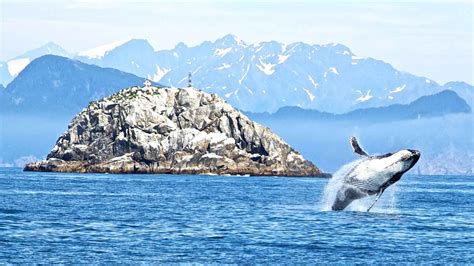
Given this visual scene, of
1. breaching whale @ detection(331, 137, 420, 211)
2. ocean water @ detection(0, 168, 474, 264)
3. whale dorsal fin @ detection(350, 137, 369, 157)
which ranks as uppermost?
whale dorsal fin @ detection(350, 137, 369, 157)

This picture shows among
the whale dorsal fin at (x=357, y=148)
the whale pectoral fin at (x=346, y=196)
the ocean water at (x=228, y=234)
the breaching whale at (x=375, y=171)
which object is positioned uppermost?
the whale dorsal fin at (x=357, y=148)

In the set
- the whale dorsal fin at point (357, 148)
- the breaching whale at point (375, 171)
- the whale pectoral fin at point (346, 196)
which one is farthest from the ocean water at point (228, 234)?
the whale dorsal fin at point (357, 148)

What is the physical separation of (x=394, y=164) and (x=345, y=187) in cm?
595

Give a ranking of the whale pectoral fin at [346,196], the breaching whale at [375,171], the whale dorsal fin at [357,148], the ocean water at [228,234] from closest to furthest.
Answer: the ocean water at [228,234] < the breaching whale at [375,171] < the whale dorsal fin at [357,148] < the whale pectoral fin at [346,196]

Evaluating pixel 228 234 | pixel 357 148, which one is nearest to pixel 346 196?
pixel 357 148

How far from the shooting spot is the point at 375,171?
75125 mm

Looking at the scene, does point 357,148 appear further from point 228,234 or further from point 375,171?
point 228,234

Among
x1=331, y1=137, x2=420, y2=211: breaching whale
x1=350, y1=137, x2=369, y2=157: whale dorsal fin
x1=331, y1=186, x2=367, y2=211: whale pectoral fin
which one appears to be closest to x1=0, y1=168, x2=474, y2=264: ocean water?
x1=331, y1=186, x2=367, y2=211: whale pectoral fin

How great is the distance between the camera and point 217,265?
190 feet

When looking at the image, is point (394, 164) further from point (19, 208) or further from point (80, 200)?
point (80, 200)

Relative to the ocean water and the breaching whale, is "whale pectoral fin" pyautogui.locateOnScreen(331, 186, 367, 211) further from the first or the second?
the ocean water

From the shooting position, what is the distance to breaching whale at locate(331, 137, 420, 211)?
74000 mm

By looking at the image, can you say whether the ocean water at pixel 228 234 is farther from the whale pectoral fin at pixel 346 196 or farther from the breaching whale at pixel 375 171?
the breaching whale at pixel 375 171

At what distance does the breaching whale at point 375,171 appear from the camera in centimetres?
7400
